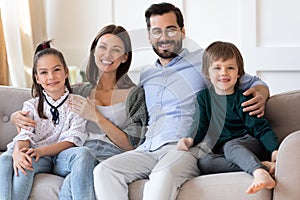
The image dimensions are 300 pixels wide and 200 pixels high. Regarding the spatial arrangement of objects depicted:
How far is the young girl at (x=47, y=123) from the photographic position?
2.21m

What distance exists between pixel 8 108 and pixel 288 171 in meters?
1.36

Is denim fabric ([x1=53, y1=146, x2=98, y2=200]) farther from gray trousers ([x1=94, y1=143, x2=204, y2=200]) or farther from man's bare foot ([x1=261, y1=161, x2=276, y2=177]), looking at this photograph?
man's bare foot ([x1=261, y1=161, x2=276, y2=177])

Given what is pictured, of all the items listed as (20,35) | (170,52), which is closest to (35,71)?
(170,52)

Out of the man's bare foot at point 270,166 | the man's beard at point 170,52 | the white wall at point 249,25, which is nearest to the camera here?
the man's bare foot at point 270,166

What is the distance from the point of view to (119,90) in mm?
2346

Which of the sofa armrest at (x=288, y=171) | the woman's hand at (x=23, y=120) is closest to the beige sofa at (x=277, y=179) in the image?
the sofa armrest at (x=288, y=171)

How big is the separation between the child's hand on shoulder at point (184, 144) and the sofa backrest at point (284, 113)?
366mm

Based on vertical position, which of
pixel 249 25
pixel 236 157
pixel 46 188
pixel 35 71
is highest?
pixel 249 25

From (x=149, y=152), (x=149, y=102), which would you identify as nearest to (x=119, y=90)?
(x=149, y=102)

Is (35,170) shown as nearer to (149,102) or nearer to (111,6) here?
(149,102)

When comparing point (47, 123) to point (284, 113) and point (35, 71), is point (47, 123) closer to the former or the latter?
point (35, 71)

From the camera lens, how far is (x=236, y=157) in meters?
2.01

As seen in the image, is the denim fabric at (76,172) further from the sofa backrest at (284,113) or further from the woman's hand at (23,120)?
the sofa backrest at (284,113)

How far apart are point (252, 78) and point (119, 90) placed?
0.56 m
